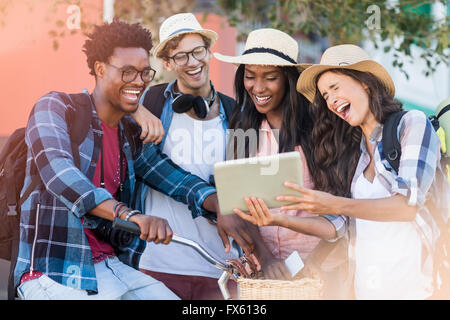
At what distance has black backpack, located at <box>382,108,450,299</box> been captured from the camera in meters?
2.89

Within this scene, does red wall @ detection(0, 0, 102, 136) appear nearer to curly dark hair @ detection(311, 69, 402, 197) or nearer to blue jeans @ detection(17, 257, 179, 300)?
blue jeans @ detection(17, 257, 179, 300)

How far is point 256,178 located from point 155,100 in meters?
1.37

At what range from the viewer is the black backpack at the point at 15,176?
9.80 ft

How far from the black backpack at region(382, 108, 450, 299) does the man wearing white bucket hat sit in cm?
111

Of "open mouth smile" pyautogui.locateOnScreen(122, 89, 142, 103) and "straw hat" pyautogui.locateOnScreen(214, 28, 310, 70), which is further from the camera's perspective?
"straw hat" pyautogui.locateOnScreen(214, 28, 310, 70)

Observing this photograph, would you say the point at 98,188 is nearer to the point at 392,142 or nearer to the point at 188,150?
the point at 188,150

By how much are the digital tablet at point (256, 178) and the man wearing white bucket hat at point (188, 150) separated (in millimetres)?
948

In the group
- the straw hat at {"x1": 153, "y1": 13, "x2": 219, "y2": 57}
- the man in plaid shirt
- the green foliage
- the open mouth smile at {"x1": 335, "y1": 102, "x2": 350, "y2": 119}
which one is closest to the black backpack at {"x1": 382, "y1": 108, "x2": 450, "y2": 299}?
the open mouth smile at {"x1": 335, "y1": 102, "x2": 350, "y2": 119}

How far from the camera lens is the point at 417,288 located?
117 inches

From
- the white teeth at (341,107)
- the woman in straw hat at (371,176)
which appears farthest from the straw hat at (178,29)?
the white teeth at (341,107)

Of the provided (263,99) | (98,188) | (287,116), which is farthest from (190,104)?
(98,188)

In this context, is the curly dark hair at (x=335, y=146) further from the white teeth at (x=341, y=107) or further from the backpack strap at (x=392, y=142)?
the backpack strap at (x=392, y=142)
